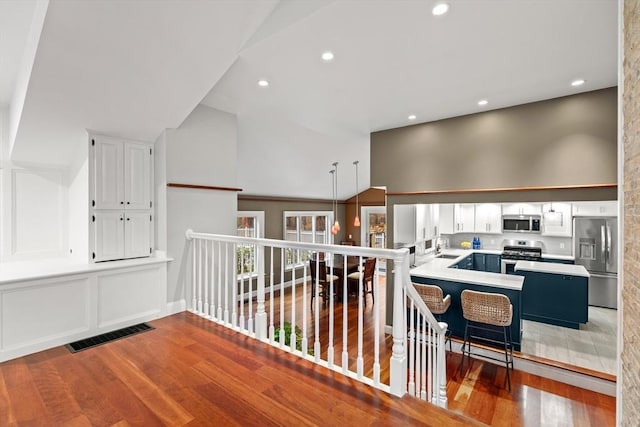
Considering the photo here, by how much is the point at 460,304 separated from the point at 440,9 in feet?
12.3

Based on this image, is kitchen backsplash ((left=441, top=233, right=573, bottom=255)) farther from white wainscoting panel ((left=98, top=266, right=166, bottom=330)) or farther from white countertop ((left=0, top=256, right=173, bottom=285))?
white countertop ((left=0, top=256, right=173, bottom=285))

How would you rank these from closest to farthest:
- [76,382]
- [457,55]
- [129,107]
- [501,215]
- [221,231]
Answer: [76,382], [457,55], [129,107], [221,231], [501,215]

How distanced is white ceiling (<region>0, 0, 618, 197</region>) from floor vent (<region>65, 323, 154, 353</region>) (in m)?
2.02

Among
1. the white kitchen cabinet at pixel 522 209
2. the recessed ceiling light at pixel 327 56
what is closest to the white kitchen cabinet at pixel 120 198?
the recessed ceiling light at pixel 327 56

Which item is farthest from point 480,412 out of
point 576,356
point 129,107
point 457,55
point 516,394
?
point 129,107

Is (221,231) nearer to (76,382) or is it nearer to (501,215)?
(76,382)

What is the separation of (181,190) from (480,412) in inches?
160

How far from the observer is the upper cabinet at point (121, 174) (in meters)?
3.05

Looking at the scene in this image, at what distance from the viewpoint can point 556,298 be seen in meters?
4.67

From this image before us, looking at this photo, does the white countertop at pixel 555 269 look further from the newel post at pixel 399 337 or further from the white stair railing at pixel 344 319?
the newel post at pixel 399 337

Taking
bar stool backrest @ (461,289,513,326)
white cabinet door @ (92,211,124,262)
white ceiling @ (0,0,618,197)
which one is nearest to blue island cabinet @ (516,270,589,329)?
bar stool backrest @ (461,289,513,326)

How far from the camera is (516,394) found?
3293mm

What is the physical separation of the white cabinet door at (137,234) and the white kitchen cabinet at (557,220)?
7.49 meters

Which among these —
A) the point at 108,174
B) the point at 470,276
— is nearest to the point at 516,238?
the point at 470,276
